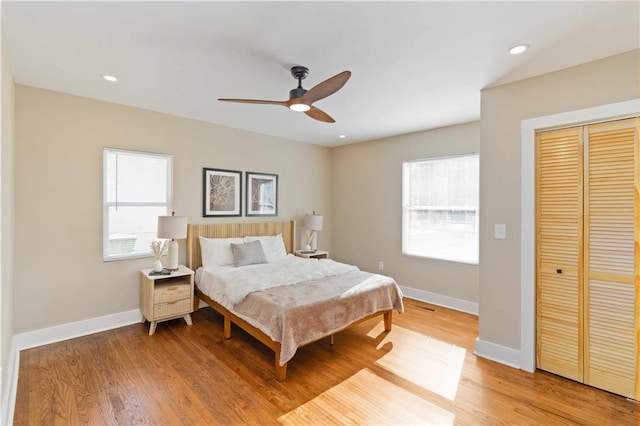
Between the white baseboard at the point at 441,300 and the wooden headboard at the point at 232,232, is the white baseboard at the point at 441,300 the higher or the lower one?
the lower one

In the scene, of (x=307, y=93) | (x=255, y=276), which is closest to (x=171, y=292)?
(x=255, y=276)

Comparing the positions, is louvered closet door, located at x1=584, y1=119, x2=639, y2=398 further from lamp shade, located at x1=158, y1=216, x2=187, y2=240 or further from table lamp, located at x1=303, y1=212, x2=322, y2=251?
lamp shade, located at x1=158, y1=216, x2=187, y2=240

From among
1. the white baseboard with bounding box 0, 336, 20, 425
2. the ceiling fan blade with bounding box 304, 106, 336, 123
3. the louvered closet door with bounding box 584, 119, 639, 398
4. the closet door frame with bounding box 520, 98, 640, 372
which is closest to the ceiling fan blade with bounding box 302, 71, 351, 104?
the ceiling fan blade with bounding box 304, 106, 336, 123

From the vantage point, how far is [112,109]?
3436 millimetres

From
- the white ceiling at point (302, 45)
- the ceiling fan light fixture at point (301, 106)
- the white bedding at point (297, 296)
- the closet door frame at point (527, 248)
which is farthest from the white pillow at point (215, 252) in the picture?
the closet door frame at point (527, 248)

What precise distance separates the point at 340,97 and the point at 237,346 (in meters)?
2.84

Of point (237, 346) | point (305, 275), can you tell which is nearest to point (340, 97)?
point (305, 275)

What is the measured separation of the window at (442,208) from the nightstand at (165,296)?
128 inches

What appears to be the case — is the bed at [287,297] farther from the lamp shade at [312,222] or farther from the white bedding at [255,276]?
the lamp shade at [312,222]

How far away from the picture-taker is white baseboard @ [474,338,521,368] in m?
2.67

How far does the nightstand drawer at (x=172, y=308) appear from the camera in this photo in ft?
10.7

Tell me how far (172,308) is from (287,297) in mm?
1579

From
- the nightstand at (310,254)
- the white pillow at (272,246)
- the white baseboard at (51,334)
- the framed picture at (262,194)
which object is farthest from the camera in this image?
the nightstand at (310,254)

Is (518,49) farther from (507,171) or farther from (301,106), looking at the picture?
(301,106)
